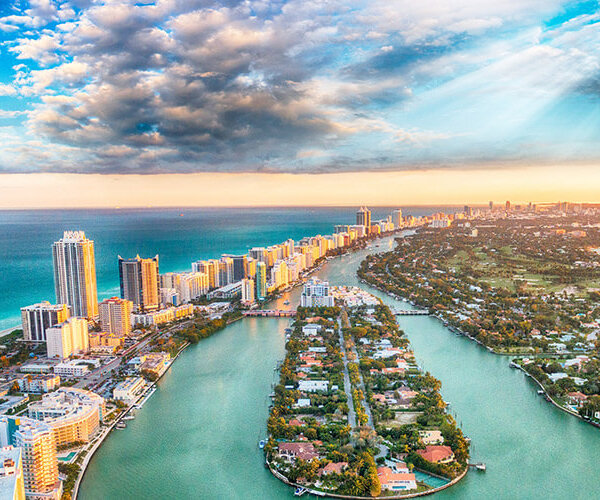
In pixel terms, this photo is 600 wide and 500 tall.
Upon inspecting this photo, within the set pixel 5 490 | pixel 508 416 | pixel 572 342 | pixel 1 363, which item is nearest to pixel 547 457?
pixel 508 416

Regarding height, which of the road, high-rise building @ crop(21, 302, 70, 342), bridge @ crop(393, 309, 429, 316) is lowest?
bridge @ crop(393, 309, 429, 316)

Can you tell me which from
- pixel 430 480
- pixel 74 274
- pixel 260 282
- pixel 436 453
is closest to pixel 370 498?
pixel 430 480

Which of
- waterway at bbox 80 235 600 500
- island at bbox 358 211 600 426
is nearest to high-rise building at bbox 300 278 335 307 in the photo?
island at bbox 358 211 600 426

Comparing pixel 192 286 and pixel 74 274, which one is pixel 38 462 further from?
pixel 192 286

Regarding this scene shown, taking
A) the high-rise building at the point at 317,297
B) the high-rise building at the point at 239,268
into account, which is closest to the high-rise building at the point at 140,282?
the high-rise building at the point at 317,297

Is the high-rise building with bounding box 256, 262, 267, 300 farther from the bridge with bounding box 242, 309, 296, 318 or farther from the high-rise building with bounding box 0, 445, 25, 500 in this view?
the high-rise building with bounding box 0, 445, 25, 500

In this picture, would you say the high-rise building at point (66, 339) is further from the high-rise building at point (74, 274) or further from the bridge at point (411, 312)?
the bridge at point (411, 312)
